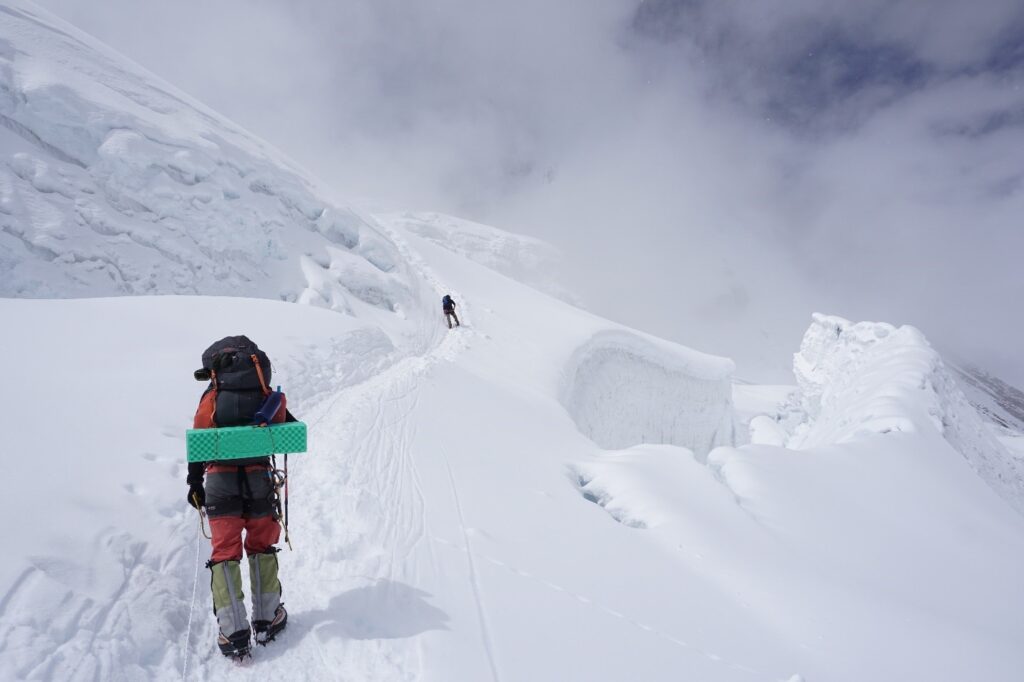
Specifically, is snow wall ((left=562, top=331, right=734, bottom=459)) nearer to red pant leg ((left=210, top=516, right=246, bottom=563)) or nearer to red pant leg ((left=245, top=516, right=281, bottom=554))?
red pant leg ((left=245, top=516, right=281, bottom=554))

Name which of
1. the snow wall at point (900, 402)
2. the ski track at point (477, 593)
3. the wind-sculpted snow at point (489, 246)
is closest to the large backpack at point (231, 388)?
the ski track at point (477, 593)

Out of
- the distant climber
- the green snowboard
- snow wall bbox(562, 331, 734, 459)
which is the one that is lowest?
the green snowboard

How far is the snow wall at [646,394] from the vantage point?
20266mm

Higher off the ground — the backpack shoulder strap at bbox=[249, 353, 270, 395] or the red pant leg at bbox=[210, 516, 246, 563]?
the backpack shoulder strap at bbox=[249, 353, 270, 395]

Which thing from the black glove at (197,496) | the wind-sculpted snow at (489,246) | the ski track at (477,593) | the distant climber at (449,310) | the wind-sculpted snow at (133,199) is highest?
the wind-sculpted snow at (489,246)

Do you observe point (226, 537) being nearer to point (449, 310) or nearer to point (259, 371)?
point (259, 371)

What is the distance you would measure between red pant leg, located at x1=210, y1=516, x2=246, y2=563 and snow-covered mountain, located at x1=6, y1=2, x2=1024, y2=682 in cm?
67

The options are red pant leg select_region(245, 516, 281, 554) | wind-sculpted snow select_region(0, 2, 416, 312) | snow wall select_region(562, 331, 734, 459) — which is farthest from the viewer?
snow wall select_region(562, 331, 734, 459)

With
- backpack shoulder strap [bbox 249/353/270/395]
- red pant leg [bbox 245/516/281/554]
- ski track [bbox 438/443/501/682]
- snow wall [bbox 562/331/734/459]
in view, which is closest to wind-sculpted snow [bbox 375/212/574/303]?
snow wall [bbox 562/331/734/459]

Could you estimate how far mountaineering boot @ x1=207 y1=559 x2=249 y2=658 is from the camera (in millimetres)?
2842

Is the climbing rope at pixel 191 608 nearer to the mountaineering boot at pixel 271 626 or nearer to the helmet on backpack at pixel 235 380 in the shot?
the mountaineering boot at pixel 271 626

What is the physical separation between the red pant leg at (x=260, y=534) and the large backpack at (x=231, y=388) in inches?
27.2

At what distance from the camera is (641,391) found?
24.8 meters

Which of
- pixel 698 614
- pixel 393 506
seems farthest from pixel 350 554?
pixel 698 614
